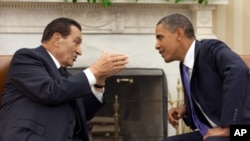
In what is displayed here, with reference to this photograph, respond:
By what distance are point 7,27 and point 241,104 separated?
2137mm

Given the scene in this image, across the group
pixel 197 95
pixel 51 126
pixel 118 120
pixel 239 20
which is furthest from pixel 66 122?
pixel 239 20

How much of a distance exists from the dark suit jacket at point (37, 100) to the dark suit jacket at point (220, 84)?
461 millimetres

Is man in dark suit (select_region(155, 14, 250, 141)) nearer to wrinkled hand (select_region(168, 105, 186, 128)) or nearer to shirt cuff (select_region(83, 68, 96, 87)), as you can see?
wrinkled hand (select_region(168, 105, 186, 128))

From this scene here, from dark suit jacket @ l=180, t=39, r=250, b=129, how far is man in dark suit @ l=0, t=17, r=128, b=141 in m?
0.32

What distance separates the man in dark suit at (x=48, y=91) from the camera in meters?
1.75

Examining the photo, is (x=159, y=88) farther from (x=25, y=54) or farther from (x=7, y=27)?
(x=25, y=54)

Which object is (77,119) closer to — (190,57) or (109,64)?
(109,64)

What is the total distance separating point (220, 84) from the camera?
1.80 meters

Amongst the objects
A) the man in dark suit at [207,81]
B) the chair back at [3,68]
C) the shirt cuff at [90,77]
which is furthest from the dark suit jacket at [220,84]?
the chair back at [3,68]

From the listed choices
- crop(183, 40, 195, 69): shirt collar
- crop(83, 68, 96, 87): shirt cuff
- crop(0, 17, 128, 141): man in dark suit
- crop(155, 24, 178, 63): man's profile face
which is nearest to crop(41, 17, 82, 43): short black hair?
crop(0, 17, 128, 141): man in dark suit

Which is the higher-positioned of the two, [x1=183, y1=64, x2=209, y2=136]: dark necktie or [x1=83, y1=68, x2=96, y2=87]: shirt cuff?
[x1=83, y1=68, x2=96, y2=87]: shirt cuff

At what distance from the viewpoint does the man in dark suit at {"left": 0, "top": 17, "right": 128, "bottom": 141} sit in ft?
5.74

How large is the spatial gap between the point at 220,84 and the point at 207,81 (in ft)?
0.18

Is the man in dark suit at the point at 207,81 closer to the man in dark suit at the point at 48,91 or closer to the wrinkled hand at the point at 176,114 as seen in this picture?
the wrinkled hand at the point at 176,114
